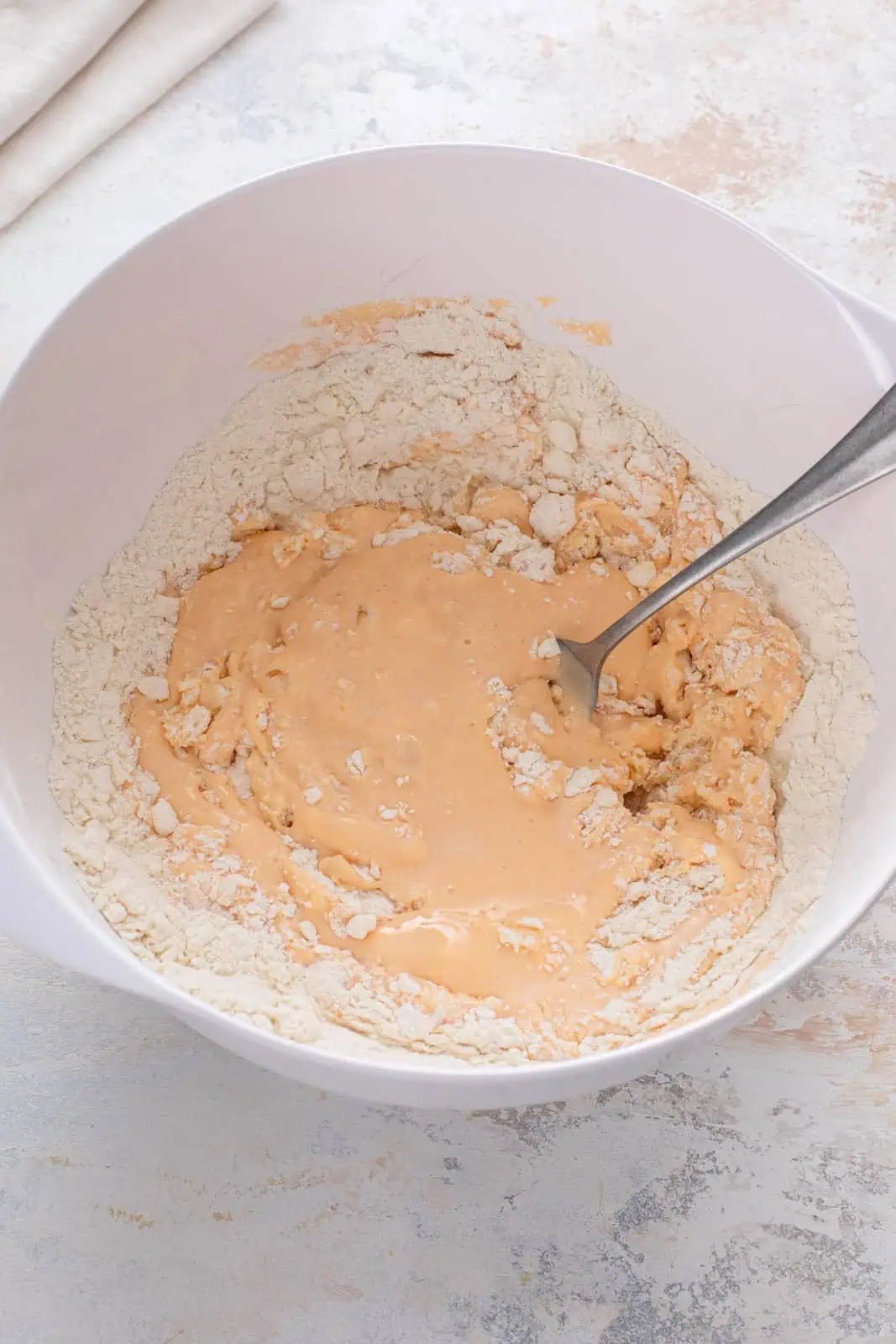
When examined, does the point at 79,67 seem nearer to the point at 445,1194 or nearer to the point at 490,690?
the point at 490,690

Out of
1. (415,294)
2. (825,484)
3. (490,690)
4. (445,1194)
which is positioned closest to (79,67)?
(415,294)

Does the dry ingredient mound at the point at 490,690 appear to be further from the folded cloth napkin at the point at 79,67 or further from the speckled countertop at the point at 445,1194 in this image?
the folded cloth napkin at the point at 79,67

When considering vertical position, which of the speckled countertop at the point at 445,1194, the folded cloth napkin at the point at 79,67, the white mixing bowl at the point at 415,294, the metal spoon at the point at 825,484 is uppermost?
the folded cloth napkin at the point at 79,67

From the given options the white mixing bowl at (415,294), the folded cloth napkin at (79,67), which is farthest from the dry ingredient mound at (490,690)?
the folded cloth napkin at (79,67)

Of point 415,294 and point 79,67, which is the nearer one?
point 415,294

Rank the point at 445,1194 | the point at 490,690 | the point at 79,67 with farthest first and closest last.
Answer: the point at 79,67
the point at 490,690
the point at 445,1194

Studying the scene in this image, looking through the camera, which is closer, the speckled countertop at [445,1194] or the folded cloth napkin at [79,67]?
the speckled countertop at [445,1194]
